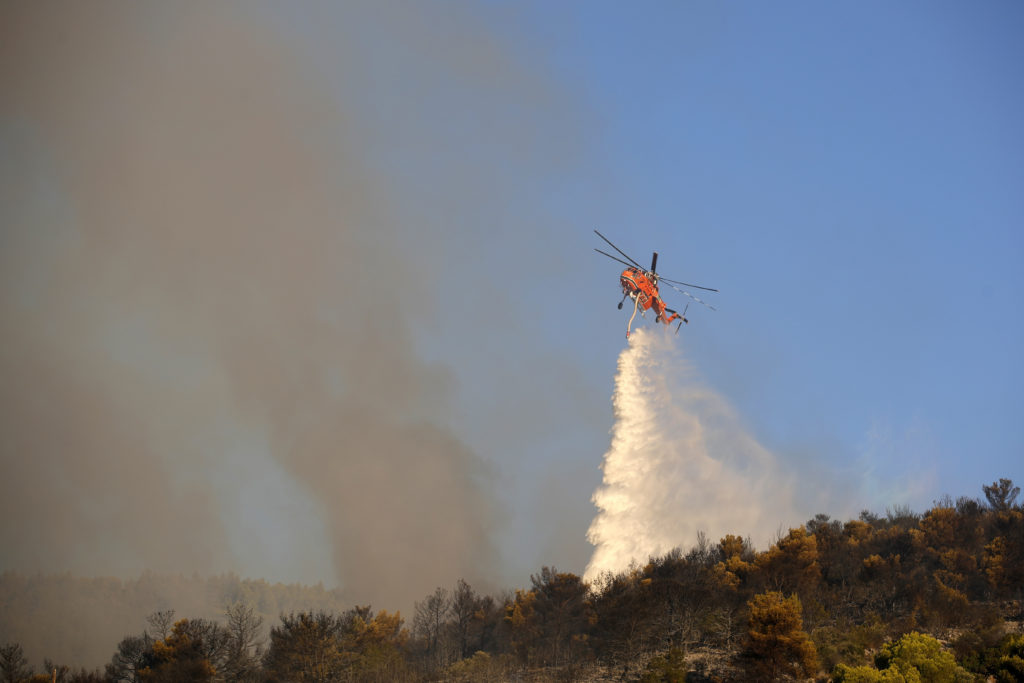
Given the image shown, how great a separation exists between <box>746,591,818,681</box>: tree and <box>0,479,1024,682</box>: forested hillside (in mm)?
77

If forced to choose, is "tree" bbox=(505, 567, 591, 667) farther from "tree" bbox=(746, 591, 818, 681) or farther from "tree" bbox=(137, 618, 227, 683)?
"tree" bbox=(137, 618, 227, 683)

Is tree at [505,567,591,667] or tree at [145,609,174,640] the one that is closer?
tree at [505,567,591,667]

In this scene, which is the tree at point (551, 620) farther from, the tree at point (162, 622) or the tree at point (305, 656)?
the tree at point (162, 622)

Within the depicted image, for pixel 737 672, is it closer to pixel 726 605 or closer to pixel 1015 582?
pixel 726 605

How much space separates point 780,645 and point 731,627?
14.7 meters

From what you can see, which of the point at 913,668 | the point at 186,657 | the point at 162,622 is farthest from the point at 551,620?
the point at 162,622

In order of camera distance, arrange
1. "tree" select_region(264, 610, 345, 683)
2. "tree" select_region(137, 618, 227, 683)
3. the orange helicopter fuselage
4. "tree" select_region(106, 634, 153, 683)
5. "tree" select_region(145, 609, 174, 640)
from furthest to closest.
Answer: "tree" select_region(145, 609, 174, 640) < the orange helicopter fuselage < "tree" select_region(106, 634, 153, 683) < "tree" select_region(137, 618, 227, 683) < "tree" select_region(264, 610, 345, 683)

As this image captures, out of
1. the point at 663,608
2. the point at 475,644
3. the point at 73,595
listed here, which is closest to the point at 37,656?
the point at 73,595

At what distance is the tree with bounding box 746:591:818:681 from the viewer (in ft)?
138

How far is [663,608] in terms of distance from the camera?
59906mm

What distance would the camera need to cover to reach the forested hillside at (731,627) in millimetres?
43188

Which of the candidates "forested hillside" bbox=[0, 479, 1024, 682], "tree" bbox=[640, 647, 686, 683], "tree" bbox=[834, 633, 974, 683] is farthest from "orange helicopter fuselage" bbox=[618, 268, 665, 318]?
"tree" bbox=[834, 633, 974, 683]

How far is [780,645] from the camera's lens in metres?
42.4

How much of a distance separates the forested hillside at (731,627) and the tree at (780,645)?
0.25ft
